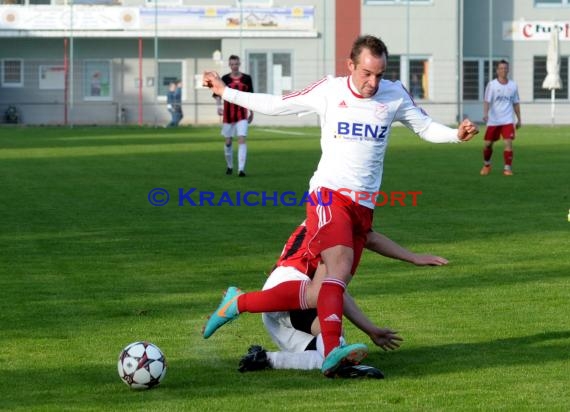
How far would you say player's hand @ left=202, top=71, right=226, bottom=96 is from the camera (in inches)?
343

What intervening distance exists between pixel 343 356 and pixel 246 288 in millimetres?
4079

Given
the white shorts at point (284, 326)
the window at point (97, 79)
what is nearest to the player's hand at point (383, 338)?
the white shorts at point (284, 326)

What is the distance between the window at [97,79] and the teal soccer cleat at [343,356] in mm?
51780

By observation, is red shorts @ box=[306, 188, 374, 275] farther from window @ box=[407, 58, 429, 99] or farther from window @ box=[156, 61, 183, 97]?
window @ box=[156, 61, 183, 97]

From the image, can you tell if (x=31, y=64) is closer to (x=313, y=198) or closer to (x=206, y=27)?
(x=206, y=27)

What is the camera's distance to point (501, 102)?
89.0ft

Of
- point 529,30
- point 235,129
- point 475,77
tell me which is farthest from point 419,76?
point 235,129

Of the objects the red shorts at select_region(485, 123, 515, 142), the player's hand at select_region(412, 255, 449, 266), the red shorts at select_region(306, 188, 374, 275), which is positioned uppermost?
the red shorts at select_region(485, 123, 515, 142)

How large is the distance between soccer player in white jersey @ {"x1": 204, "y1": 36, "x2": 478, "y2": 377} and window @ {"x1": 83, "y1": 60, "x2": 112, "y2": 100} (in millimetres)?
50733

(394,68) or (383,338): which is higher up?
(394,68)

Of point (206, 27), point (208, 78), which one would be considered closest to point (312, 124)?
point (206, 27)

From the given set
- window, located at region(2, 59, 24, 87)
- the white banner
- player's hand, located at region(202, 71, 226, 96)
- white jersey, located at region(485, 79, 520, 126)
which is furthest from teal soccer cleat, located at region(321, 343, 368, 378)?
the white banner

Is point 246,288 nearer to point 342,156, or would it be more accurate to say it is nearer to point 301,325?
point 301,325

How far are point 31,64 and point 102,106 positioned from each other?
3.61 metres
